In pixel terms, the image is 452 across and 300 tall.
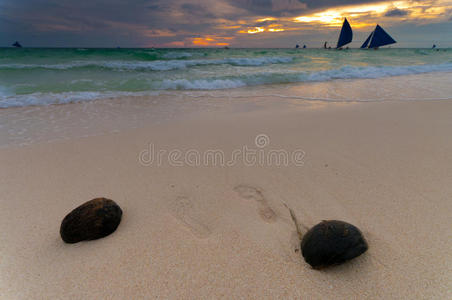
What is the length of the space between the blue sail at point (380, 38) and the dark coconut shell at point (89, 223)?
47.7 metres

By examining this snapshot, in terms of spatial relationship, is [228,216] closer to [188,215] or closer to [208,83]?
[188,215]

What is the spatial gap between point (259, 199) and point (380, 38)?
4745 cm

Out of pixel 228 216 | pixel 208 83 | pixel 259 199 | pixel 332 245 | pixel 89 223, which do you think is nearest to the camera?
pixel 332 245

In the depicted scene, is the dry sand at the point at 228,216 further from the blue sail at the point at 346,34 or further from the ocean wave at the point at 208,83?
the blue sail at the point at 346,34

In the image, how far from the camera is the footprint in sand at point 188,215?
5.53 feet

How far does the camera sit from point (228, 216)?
1829 mm

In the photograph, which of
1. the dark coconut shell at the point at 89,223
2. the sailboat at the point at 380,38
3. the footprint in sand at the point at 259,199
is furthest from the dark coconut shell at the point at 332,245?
the sailboat at the point at 380,38

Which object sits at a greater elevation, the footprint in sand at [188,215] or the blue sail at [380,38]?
the blue sail at [380,38]

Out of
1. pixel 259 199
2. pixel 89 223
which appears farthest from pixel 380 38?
pixel 89 223

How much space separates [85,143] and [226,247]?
8.94ft

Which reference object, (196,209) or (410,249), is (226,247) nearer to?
(196,209)

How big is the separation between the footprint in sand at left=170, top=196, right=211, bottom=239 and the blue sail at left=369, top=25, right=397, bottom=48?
47.1 metres

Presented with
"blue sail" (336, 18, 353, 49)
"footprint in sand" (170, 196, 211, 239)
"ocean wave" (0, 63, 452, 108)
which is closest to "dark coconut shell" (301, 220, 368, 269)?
"footprint in sand" (170, 196, 211, 239)

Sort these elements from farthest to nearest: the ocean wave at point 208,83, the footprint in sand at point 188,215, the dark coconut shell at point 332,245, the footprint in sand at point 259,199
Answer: the ocean wave at point 208,83 < the footprint in sand at point 259,199 < the footprint in sand at point 188,215 < the dark coconut shell at point 332,245
